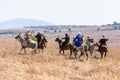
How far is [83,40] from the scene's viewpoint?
3097 centimetres

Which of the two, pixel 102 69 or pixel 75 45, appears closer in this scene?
pixel 102 69

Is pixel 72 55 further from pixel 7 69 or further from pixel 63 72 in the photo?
pixel 7 69

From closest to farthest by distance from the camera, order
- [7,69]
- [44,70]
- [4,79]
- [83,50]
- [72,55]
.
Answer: [4,79] → [7,69] → [44,70] → [83,50] → [72,55]

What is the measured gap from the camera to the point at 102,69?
23109 mm

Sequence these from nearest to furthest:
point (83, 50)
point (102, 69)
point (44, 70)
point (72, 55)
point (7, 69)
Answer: point (7, 69) < point (44, 70) < point (102, 69) < point (83, 50) < point (72, 55)

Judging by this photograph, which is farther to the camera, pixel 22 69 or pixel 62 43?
pixel 62 43

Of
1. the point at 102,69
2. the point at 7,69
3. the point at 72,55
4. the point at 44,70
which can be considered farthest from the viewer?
the point at 72,55

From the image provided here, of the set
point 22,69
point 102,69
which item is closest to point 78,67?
point 102,69

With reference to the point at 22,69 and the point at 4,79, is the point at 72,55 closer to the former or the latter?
the point at 22,69

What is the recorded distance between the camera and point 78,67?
2412 centimetres

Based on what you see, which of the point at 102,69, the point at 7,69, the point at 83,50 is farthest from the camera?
the point at 83,50

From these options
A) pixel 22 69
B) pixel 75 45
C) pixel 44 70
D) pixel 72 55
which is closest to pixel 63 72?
pixel 44 70

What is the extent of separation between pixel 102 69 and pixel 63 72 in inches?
139

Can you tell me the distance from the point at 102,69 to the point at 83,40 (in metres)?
8.18
